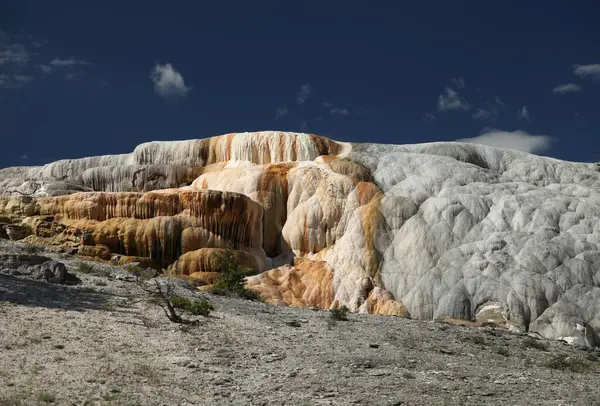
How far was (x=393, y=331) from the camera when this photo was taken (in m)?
21.0

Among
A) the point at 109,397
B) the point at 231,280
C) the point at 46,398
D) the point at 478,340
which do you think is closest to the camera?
the point at 46,398

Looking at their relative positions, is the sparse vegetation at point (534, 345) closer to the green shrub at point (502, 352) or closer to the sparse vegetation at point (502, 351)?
the sparse vegetation at point (502, 351)

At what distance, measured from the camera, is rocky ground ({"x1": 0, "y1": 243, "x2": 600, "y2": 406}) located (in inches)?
577

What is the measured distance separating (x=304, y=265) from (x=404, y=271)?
4.93m

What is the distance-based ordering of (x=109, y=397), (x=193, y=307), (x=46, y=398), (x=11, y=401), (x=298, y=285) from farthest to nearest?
(x=298, y=285)
(x=193, y=307)
(x=109, y=397)
(x=46, y=398)
(x=11, y=401)

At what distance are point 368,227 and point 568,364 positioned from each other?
73.0 feet

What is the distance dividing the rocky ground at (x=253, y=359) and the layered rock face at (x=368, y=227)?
13800 millimetres

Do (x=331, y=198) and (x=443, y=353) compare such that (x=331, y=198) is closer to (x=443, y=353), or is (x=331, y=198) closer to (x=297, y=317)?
(x=297, y=317)

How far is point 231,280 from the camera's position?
31.0m

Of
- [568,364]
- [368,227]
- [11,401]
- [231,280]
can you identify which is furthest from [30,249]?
[568,364]

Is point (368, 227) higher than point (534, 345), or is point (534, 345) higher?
point (368, 227)

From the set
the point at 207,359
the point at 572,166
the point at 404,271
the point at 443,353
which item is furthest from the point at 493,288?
the point at 207,359

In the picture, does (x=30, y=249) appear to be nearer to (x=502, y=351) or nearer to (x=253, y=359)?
(x=253, y=359)

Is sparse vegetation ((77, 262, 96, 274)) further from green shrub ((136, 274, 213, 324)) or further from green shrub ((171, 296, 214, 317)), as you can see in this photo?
green shrub ((171, 296, 214, 317))
